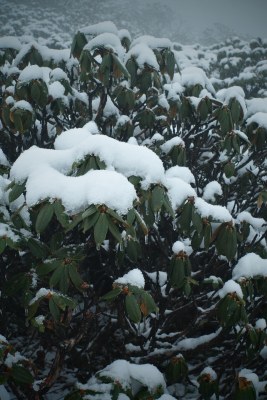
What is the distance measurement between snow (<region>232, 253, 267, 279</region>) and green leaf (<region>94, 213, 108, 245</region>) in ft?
3.38

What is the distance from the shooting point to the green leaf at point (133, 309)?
4.10 feet

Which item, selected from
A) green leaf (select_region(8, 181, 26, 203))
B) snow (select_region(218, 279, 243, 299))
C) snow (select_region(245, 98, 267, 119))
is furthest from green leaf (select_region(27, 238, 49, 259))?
snow (select_region(245, 98, 267, 119))

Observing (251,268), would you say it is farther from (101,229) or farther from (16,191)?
(16,191)

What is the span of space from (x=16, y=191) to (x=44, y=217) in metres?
0.25

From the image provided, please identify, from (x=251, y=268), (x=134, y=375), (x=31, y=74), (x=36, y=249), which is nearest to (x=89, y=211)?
(x=36, y=249)

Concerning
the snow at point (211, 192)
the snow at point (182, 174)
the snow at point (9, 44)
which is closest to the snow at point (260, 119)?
the snow at point (211, 192)

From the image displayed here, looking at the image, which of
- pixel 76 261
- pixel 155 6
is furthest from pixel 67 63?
pixel 155 6

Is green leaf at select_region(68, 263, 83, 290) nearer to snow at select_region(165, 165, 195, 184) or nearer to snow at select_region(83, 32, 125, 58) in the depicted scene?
snow at select_region(165, 165, 195, 184)

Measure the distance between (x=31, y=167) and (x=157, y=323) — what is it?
4.11 feet

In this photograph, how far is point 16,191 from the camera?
1.31 meters

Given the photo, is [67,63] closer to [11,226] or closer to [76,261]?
[11,226]

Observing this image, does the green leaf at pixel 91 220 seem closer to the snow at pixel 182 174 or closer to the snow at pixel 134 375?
the snow at pixel 134 375

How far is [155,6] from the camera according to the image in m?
22.7

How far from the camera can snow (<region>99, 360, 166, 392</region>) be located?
135cm
